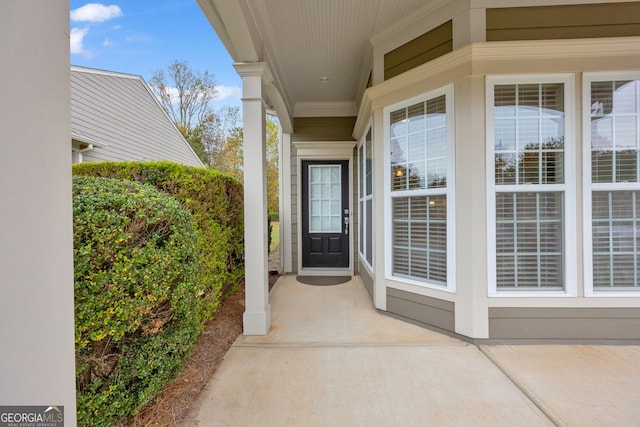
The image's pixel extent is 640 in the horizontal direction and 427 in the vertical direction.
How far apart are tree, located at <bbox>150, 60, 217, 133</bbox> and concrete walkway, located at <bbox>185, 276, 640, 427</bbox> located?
10.1 meters

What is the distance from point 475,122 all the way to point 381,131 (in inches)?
38.9

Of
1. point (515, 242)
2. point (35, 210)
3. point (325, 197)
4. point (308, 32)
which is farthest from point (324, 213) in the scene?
point (35, 210)

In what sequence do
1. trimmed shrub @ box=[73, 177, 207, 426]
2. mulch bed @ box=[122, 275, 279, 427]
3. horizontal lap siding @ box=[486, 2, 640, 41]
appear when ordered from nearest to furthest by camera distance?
trimmed shrub @ box=[73, 177, 207, 426] < mulch bed @ box=[122, 275, 279, 427] < horizontal lap siding @ box=[486, 2, 640, 41]

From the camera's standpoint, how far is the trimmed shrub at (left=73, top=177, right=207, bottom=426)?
3.98ft

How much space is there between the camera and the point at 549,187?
2.38 metres

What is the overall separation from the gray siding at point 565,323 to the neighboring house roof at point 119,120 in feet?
21.8

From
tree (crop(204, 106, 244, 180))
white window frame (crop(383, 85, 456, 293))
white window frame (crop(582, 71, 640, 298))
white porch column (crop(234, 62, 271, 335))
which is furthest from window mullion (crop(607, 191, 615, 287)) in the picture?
tree (crop(204, 106, 244, 180))

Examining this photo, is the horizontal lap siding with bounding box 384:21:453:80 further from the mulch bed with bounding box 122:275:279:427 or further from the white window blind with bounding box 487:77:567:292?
the mulch bed with bounding box 122:275:279:427

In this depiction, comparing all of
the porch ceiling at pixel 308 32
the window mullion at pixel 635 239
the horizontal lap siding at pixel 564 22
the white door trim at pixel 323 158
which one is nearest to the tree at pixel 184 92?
the white door trim at pixel 323 158

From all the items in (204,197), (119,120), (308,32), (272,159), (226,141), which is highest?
(226,141)

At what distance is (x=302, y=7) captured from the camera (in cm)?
258

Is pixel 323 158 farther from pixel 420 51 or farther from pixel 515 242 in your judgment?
pixel 515 242

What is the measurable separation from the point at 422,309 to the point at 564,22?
9.32 ft

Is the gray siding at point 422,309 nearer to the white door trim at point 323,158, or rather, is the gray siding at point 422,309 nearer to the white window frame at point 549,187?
the white window frame at point 549,187
